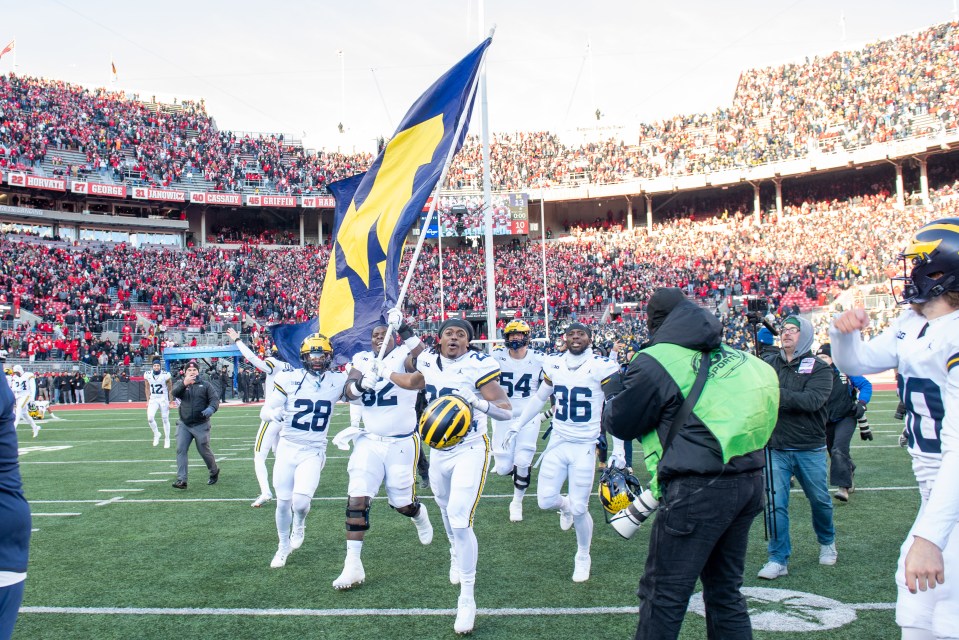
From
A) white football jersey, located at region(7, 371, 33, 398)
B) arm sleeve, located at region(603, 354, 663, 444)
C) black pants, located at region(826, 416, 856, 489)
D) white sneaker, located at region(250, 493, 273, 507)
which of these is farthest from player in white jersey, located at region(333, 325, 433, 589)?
white football jersey, located at region(7, 371, 33, 398)

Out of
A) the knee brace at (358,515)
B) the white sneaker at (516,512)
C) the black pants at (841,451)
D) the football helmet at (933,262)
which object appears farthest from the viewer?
the black pants at (841,451)

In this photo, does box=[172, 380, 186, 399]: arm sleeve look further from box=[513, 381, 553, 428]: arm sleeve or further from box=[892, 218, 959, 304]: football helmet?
box=[892, 218, 959, 304]: football helmet

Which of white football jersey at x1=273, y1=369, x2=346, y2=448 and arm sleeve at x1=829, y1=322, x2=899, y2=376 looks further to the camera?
white football jersey at x1=273, y1=369, x2=346, y2=448

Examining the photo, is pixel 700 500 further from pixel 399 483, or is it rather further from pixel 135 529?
pixel 135 529

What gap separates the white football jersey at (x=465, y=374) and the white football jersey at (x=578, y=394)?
1.00 metres

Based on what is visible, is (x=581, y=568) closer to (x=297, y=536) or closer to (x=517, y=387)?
(x=297, y=536)

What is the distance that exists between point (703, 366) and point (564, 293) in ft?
105

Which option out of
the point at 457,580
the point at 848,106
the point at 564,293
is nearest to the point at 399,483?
the point at 457,580

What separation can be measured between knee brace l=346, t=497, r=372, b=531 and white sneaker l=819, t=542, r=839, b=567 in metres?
3.81

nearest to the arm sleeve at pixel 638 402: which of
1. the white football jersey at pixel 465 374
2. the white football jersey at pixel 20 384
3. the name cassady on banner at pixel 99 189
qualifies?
the white football jersey at pixel 465 374

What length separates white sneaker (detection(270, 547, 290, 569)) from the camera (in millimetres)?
6480

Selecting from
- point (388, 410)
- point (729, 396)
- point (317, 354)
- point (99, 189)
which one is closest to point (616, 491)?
point (729, 396)

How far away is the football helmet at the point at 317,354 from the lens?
265 inches

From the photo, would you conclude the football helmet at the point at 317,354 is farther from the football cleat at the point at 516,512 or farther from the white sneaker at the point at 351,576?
the football cleat at the point at 516,512
